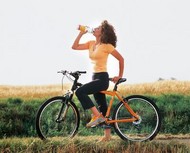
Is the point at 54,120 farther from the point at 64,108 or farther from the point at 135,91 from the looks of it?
the point at 135,91

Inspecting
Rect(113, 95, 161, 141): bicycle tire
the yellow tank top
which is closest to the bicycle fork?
the yellow tank top

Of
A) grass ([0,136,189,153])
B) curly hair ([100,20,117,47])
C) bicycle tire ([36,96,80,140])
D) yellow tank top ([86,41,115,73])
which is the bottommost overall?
grass ([0,136,189,153])

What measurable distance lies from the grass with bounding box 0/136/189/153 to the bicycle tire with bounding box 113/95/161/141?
1.09ft

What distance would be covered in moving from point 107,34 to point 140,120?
5.19 feet

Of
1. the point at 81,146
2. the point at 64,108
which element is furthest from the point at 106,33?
the point at 81,146

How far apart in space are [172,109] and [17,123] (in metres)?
4.30

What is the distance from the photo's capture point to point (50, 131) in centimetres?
910

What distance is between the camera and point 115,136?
1029 cm

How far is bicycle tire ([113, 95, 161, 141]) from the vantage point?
9.23 metres

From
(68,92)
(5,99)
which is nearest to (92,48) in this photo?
(68,92)

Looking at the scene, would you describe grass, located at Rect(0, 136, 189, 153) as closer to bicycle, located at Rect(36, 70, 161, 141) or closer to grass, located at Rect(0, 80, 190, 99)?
bicycle, located at Rect(36, 70, 161, 141)

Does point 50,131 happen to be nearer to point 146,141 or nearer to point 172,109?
point 146,141

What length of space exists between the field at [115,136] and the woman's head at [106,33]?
Answer: 126 centimetres

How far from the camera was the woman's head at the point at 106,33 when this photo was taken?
8.95 meters
